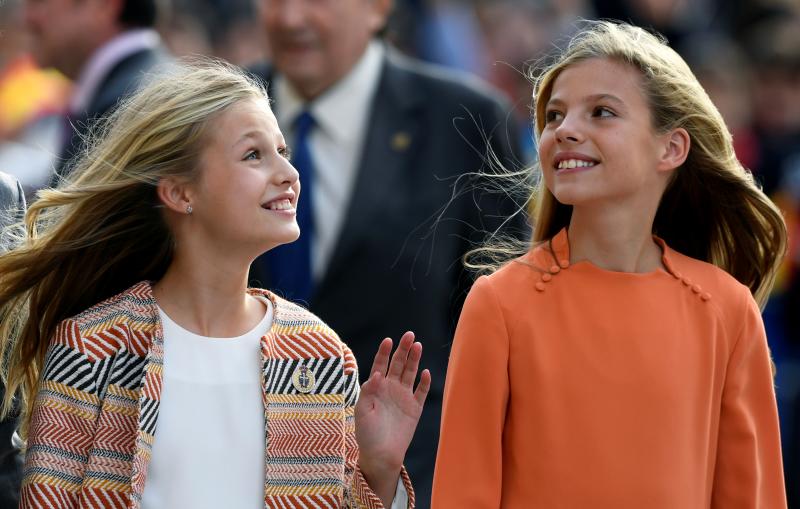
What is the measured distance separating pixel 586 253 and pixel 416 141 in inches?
84.4

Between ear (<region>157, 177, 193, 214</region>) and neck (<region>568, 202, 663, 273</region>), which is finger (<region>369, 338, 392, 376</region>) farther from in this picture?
ear (<region>157, 177, 193, 214</region>)

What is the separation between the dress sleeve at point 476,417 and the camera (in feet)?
13.3

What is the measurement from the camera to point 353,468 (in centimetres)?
423

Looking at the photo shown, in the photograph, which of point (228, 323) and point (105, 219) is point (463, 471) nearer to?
point (228, 323)

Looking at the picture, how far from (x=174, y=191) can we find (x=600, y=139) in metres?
1.11

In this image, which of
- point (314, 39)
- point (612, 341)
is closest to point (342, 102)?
point (314, 39)

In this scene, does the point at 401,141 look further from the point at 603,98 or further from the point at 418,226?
the point at 603,98

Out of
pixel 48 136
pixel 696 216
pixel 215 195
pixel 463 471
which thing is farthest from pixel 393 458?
pixel 48 136

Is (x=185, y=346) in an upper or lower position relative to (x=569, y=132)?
lower

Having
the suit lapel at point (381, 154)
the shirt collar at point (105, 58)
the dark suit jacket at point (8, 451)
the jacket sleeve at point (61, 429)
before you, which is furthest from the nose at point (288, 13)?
the jacket sleeve at point (61, 429)

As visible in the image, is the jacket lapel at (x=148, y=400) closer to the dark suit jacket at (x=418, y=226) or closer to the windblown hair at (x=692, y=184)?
the windblown hair at (x=692, y=184)

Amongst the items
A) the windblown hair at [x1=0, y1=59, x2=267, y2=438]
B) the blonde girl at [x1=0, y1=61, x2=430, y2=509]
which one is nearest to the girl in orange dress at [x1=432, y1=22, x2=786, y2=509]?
the blonde girl at [x1=0, y1=61, x2=430, y2=509]

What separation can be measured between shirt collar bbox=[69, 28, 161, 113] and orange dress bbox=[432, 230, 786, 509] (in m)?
3.34

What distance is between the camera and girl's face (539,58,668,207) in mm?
4184
